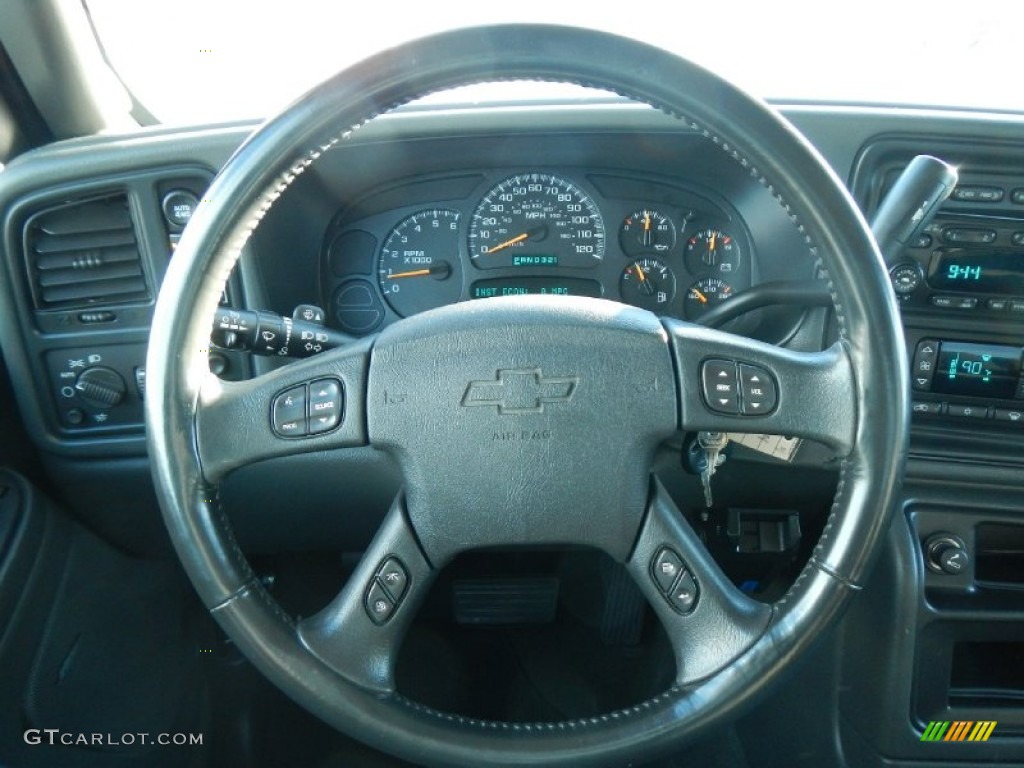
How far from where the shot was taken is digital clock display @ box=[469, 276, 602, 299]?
6.10 feet

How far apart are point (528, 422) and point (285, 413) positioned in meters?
0.28

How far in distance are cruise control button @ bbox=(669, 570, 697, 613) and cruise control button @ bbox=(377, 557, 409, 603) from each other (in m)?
0.32

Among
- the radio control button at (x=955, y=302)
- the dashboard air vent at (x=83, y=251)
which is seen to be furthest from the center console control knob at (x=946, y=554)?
the dashboard air vent at (x=83, y=251)

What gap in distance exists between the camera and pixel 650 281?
6.05 ft

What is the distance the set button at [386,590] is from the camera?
120 cm

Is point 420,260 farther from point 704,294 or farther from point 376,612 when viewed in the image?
point 376,612

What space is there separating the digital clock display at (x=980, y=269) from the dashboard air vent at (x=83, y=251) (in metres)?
1.36

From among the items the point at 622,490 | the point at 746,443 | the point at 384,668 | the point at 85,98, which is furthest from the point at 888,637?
the point at 85,98

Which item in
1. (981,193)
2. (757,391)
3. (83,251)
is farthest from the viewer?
(83,251)

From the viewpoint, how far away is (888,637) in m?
1.86

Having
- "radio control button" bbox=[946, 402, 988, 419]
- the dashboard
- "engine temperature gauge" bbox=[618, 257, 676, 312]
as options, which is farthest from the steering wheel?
"radio control button" bbox=[946, 402, 988, 419]

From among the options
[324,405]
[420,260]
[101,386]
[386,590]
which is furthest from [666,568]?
[101,386]

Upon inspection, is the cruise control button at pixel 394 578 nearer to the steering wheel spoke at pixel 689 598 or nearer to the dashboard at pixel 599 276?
the steering wheel spoke at pixel 689 598

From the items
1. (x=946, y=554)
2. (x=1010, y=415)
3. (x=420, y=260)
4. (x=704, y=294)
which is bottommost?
(x=946, y=554)
